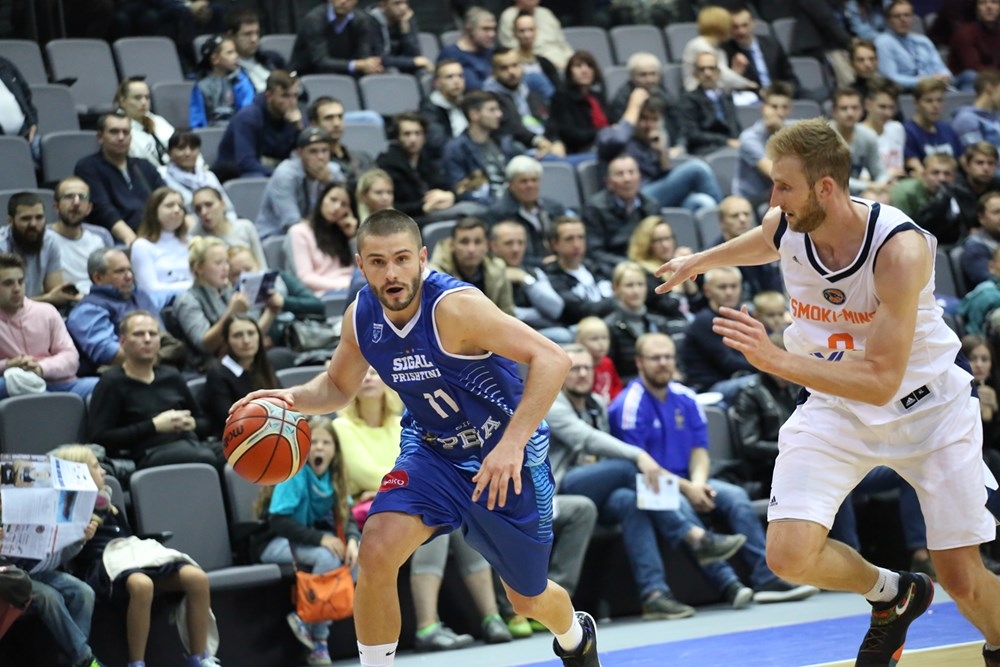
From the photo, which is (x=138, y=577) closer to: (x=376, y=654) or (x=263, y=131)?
(x=376, y=654)

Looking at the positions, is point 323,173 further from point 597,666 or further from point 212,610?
point 597,666

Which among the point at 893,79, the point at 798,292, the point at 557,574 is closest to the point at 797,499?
the point at 798,292

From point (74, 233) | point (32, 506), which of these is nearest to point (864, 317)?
point (32, 506)

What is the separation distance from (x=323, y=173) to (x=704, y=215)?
3.00 metres

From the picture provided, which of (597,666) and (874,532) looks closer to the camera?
(597,666)

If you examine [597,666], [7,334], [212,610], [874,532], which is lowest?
[874,532]

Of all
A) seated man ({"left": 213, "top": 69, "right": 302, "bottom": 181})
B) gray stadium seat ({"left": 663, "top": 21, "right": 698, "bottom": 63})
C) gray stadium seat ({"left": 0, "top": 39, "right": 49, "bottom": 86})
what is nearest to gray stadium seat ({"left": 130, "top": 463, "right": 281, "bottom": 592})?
seated man ({"left": 213, "top": 69, "right": 302, "bottom": 181})

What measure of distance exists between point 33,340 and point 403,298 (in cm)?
374

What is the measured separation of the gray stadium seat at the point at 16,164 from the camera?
9188 millimetres

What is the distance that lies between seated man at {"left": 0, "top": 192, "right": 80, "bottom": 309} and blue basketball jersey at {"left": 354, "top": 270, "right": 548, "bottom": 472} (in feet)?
12.7

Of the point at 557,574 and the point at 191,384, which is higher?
the point at 191,384

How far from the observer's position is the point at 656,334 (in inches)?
322

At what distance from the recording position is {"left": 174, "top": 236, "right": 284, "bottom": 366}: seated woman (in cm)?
815

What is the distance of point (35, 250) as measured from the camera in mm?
8328
